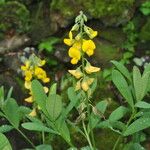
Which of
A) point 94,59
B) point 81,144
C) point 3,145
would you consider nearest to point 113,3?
point 94,59

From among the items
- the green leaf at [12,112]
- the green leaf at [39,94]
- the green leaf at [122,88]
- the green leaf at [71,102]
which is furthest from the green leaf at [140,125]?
the green leaf at [12,112]

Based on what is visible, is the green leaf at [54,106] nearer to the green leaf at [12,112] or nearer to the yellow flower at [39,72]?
the green leaf at [12,112]

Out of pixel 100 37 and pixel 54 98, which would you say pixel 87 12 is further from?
pixel 54 98

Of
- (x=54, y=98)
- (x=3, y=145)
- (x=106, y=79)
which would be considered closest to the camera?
(x=3, y=145)

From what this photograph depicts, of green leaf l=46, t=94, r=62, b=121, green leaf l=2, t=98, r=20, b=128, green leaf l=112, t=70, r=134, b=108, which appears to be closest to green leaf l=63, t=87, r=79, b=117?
green leaf l=46, t=94, r=62, b=121

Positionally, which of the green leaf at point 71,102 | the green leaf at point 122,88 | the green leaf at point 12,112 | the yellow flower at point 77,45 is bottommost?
the green leaf at point 12,112

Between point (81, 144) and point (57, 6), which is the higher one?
point (57, 6)

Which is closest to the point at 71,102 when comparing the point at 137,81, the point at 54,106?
the point at 54,106

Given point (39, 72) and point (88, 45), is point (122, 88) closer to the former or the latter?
point (88, 45)
